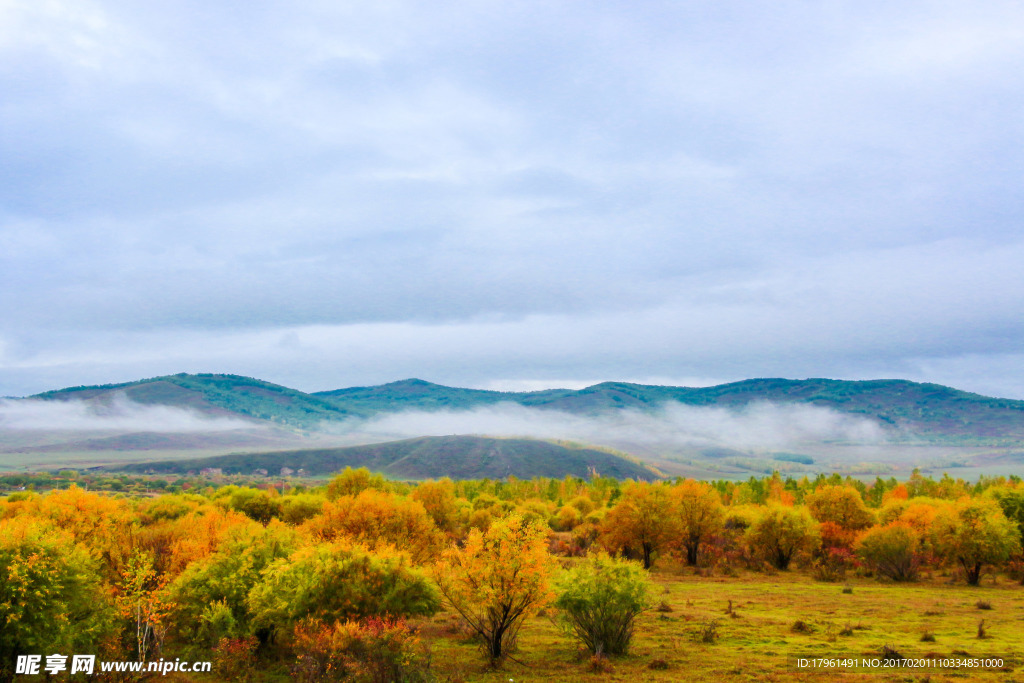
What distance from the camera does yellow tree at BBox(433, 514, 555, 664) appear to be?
99.2ft

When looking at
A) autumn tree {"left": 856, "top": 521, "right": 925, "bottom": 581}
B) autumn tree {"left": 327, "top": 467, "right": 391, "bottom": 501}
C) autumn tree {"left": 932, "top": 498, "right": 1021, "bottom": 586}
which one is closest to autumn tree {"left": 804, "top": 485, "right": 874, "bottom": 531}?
autumn tree {"left": 856, "top": 521, "right": 925, "bottom": 581}

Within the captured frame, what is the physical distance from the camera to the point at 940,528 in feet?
201

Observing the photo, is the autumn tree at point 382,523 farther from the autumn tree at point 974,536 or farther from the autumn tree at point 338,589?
the autumn tree at point 974,536

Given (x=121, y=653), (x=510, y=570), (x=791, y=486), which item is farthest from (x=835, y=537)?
(x=791, y=486)

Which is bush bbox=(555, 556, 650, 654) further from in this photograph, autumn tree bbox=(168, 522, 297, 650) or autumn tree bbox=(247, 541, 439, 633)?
autumn tree bbox=(168, 522, 297, 650)

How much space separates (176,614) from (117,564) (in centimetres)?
1076

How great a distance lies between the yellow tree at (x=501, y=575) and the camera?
3025 cm

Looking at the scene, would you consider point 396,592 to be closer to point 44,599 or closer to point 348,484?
point 44,599

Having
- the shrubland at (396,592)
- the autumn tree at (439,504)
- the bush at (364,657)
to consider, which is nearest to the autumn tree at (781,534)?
the shrubland at (396,592)

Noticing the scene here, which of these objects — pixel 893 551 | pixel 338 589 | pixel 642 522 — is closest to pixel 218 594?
pixel 338 589

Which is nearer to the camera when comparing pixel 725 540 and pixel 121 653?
pixel 121 653

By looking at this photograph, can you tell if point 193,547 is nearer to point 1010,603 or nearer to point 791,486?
point 1010,603

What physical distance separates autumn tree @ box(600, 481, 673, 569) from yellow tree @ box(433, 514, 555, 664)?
1673 inches

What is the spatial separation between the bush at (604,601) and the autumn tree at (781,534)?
43251 mm
